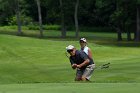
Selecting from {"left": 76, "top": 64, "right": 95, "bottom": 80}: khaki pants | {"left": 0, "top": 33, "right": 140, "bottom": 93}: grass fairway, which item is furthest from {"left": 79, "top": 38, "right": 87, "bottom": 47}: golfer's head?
{"left": 0, "top": 33, "right": 140, "bottom": 93}: grass fairway

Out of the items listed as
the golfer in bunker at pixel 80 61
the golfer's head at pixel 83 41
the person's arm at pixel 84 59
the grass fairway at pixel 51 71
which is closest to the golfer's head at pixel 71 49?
the golfer in bunker at pixel 80 61

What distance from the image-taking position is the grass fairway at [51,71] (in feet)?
40.9

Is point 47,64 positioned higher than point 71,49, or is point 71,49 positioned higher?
point 71,49

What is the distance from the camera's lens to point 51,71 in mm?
26781

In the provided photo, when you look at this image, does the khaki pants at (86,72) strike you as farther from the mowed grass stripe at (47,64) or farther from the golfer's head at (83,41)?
the mowed grass stripe at (47,64)

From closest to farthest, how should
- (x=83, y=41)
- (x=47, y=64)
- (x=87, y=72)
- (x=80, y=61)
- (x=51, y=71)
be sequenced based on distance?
1. (x=80, y=61)
2. (x=83, y=41)
3. (x=87, y=72)
4. (x=51, y=71)
5. (x=47, y=64)

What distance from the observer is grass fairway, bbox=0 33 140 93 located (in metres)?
12.5

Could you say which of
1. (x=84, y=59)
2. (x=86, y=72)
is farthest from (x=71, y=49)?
(x=86, y=72)

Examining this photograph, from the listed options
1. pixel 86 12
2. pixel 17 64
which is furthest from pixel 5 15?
pixel 17 64

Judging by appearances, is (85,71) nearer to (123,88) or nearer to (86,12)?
(123,88)

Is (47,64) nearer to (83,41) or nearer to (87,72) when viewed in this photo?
(87,72)

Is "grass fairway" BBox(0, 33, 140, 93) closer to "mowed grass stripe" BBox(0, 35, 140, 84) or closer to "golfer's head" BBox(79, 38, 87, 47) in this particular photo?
"mowed grass stripe" BBox(0, 35, 140, 84)

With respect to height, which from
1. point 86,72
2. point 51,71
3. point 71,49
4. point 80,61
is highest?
point 71,49

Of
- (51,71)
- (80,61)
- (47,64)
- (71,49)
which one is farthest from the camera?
(47,64)
